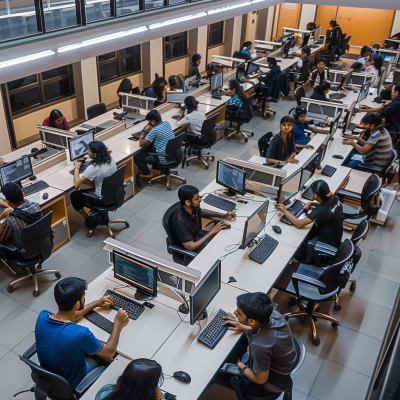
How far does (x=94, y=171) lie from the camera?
15.2ft

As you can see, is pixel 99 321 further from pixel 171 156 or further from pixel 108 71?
pixel 108 71

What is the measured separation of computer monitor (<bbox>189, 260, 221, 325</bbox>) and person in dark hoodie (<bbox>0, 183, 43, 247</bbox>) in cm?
196

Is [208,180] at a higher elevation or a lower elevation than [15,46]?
lower

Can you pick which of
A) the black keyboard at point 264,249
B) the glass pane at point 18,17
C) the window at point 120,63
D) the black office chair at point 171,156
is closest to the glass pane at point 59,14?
the glass pane at point 18,17

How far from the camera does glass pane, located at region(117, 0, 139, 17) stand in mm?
5543

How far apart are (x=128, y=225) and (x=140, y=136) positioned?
4.57 feet

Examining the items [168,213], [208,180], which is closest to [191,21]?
[208,180]

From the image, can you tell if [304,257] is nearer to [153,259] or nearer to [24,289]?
[153,259]

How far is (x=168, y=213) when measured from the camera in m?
3.85

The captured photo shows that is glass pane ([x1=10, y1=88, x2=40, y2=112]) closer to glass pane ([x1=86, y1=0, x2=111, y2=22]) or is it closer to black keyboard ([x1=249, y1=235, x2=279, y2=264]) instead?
glass pane ([x1=86, y1=0, x2=111, y2=22])

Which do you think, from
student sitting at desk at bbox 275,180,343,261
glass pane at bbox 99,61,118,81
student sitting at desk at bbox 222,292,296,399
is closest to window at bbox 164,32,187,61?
glass pane at bbox 99,61,118,81

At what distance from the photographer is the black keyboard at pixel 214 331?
285cm

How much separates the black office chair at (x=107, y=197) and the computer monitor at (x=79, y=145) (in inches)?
22.3

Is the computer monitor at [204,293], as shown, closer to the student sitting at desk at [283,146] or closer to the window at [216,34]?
the student sitting at desk at [283,146]
